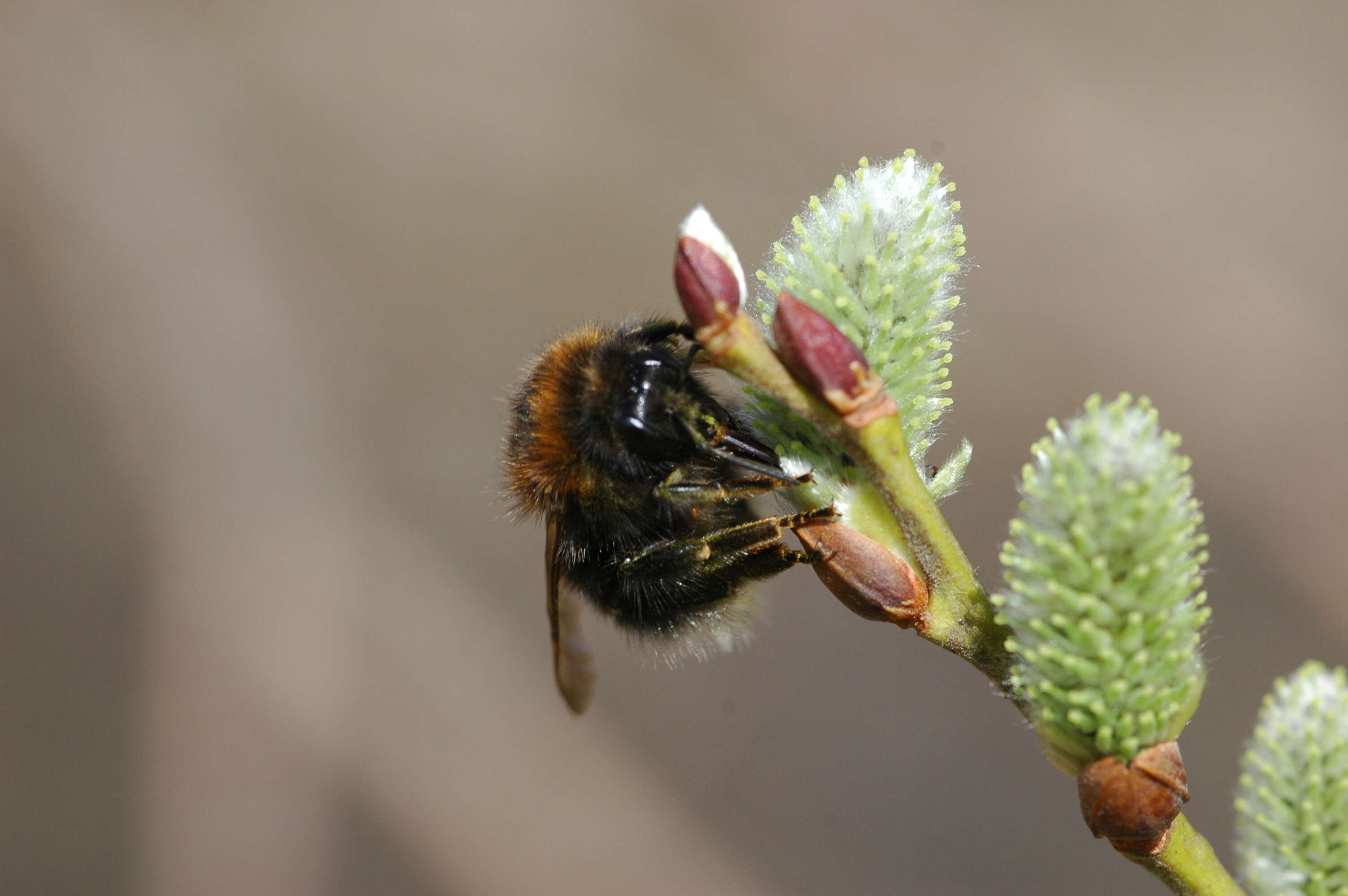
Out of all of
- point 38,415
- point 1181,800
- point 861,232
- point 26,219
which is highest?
point 26,219

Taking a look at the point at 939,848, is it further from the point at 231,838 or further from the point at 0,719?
the point at 0,719

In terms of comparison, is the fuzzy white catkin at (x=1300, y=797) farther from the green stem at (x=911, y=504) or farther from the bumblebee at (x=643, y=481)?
the bumblebee at (x=643, y=481)

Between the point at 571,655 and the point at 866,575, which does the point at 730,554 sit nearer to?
the point at 866,575

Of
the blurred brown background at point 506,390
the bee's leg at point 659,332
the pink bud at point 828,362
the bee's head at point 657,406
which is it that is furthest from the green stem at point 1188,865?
the blurred brown background at point 506,390

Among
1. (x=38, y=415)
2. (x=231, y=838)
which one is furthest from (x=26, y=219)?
(x=231, y=838)

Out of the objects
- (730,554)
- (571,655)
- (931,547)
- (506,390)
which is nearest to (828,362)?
(931,547)

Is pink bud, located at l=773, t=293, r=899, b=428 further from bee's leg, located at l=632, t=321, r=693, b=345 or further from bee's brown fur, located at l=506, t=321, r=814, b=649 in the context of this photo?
bee's leg, located at l=632, t=321, r=693, b=345
